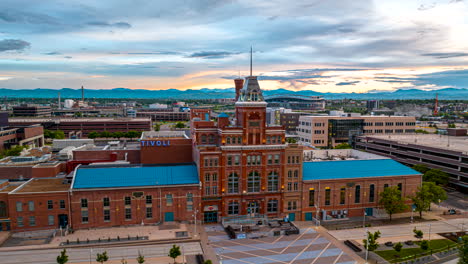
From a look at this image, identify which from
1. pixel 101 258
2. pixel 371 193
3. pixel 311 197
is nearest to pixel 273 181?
pixel 311 197

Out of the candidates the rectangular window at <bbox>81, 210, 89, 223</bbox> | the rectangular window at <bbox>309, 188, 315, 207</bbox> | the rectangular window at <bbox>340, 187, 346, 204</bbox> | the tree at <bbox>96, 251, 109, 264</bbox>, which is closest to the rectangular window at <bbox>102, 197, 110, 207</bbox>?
the rectangular window at <bbox>81, 210, 89, 223</bbox>

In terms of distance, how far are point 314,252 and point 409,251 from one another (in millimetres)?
18795

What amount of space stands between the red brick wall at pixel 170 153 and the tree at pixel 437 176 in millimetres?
75383

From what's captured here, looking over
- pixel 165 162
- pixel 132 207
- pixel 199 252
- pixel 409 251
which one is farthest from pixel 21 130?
pixel 409 251

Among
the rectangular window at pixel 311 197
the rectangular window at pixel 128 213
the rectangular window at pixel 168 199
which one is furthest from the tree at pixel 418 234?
the rectangular window at pixel 128 213

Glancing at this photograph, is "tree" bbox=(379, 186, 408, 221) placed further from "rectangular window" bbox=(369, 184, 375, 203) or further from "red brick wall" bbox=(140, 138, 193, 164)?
"red brick wall" bbox=(140, 138, 193, 164)

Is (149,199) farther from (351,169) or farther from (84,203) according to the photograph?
(351,169)

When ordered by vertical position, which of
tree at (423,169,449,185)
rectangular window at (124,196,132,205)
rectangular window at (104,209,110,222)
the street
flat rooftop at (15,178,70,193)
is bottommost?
the street

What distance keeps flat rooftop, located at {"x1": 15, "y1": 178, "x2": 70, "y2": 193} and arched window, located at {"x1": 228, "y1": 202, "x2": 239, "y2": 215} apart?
119 ft

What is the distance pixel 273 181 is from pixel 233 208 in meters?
11.5

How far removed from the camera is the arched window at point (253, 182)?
80.0 metres

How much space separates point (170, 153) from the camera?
92.2 meters

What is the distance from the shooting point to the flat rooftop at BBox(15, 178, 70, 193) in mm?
72750

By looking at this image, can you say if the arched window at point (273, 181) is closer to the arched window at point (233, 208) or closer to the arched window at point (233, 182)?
the arched window at point (233, 182)
